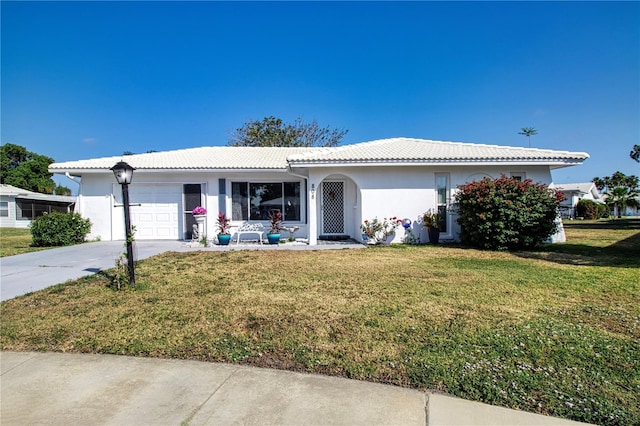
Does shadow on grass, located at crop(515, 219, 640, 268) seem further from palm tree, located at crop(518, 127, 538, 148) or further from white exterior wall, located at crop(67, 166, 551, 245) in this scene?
palm tree, located at crop(518, 127, 538, 148)

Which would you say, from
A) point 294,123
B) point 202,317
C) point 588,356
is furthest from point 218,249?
point 294,123

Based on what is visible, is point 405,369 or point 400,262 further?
point 400,262

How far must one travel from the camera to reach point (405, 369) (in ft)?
11.1

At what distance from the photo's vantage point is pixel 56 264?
364 inches

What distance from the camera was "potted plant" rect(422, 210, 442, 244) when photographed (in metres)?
12.6

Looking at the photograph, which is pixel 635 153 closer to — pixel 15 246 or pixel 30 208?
pixel 15 246

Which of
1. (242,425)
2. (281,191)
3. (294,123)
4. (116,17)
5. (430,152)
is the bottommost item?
(242,425)

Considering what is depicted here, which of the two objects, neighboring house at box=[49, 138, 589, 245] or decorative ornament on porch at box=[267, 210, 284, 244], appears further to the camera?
decorative ornament on porch at box=[267, 210, 284, 244]

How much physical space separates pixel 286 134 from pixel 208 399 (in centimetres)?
3452

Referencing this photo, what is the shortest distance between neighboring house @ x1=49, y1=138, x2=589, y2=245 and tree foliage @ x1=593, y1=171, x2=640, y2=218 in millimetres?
35678

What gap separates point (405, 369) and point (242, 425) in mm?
1572

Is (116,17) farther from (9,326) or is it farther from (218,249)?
(9,326)

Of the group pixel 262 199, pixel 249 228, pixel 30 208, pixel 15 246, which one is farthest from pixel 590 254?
pixel 30 208

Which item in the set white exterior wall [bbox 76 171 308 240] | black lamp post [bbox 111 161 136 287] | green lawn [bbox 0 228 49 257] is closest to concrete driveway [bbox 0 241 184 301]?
green lawn [bbox 0 228 49 257]
